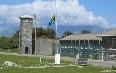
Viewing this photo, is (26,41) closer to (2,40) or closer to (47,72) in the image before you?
(2,40)

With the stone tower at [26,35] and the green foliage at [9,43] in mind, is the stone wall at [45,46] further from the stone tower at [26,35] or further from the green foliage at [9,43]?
the green foliage at [9,43]

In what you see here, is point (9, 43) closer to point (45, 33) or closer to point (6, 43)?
point (6, 43)

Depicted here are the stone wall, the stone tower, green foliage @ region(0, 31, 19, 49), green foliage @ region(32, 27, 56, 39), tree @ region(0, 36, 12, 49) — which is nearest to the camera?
the stone wall

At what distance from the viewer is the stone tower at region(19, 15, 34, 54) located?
3110 inches

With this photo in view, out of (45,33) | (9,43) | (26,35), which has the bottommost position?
(9,43)

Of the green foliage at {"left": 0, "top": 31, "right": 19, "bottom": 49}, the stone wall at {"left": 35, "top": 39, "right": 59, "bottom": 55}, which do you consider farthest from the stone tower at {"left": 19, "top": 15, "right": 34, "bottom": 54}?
the green foliage at {"left": 0, "top": 31, "right": 19, "bottom": 49}

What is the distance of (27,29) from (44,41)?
544cm

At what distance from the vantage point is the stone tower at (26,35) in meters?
79.0

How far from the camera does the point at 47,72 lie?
26469 mm

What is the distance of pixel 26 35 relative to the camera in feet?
260

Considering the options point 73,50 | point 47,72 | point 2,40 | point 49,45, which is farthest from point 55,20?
point 2,40

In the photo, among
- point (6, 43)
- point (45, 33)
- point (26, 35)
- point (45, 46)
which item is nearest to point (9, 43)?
point (6, 43)

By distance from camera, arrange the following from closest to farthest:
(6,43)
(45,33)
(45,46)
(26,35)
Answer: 1. (45,46)
2. (26,35)
3. (6,43)
4. (45,33)

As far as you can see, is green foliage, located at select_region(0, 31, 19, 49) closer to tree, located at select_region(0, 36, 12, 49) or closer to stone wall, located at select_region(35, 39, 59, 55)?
tree, located at select_region(0, 36, 12, 49)
